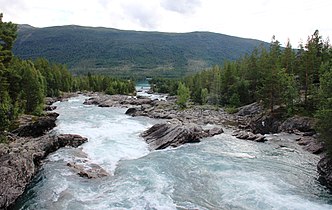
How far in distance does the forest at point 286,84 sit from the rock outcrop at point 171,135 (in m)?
17.1

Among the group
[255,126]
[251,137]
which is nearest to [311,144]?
[251,137]

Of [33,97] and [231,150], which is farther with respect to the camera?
[33,97]

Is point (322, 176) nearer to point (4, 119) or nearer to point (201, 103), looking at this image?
point (4, 119)

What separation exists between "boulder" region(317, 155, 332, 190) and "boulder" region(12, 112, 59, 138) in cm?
3903

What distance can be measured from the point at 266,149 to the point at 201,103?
63.0 metres

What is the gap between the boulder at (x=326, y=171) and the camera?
97.6 ft

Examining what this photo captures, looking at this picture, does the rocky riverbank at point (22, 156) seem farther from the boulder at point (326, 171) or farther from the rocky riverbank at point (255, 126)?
the boulder at point (326, 171)

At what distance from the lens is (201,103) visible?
105 meters

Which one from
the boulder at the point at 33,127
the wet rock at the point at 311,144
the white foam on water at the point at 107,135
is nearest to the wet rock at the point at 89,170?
the white foam on water at the point at 107,135

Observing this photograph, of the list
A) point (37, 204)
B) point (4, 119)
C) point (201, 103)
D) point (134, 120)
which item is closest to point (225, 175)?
point (37, 204)

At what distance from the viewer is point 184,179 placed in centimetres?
3002

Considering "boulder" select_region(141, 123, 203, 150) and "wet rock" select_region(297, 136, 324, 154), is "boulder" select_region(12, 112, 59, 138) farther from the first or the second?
"wet rock" select_region(297, 136, 324, 154)

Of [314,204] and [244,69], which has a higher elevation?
[244,69]

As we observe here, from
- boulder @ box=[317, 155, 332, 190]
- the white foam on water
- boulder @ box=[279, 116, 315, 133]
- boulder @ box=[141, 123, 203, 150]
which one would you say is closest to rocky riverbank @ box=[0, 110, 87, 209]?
the white foam on water
